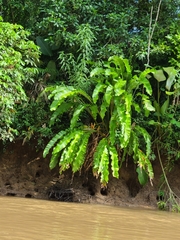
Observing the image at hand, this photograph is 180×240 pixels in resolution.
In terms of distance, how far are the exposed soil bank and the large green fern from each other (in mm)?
828

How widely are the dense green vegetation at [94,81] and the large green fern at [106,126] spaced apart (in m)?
0.02

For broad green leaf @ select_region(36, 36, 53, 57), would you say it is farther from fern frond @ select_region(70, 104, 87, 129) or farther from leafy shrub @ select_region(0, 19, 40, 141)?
fern frond @ select_region(70, 104, 87, 129)

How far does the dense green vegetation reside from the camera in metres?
6.16

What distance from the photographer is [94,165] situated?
5973 millimetres

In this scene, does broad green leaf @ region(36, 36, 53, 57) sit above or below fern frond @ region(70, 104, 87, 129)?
above

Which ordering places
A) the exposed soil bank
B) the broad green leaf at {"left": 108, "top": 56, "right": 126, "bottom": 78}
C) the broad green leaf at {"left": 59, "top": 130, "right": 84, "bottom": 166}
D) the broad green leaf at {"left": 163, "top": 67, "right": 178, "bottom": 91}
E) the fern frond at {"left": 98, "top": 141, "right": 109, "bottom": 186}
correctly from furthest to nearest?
the exposed soil bank < the broad green leaf at {"left": 163, "top": 67, "right": 178, "bottom": 91} < the broad green leaf at {"left": 108, "top": 56, "right": 126, "bottom": 78} < the broad green leaf at {"left": 59, "top": 130, "right": 84, "bottom": 166} < the fern frond at {"left": 98, "top": 141, "right": 109, "bottom": 186}

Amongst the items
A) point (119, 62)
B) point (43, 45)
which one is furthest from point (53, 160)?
point (43, 45)

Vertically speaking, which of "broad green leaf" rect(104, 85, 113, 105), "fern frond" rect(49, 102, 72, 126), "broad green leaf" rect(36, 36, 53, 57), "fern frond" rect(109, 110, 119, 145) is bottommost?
"fern frond" rect(109, 110, 119, 145)

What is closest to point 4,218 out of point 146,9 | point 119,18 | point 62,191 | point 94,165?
point 94,165

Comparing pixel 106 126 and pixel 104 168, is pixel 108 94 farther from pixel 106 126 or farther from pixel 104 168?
pixel 104 168

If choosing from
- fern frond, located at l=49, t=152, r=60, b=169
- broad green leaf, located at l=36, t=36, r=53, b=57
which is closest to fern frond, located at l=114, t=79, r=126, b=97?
fern frond, located at l=49, t=152, r=60, b=169

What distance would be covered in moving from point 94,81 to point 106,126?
95 cm

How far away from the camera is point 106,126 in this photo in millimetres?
6762

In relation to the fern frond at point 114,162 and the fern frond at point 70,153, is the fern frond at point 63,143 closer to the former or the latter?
the fern frond at point 70,153
